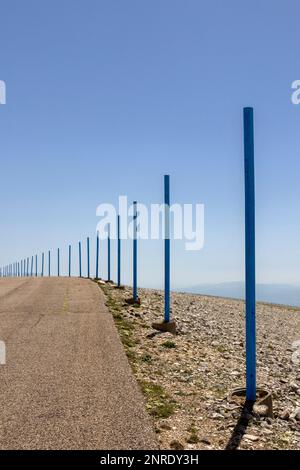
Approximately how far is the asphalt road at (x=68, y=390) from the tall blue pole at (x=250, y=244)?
226cm

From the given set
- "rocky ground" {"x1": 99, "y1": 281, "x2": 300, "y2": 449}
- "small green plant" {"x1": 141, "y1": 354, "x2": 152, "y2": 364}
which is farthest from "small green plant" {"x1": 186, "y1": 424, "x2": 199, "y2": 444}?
"small green plant" {"x1": 141, "y1": 354, "x2": 152, "y2": 364}

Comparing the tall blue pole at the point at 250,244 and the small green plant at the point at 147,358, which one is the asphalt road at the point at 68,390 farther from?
the tall blue pole at the point at 250,244

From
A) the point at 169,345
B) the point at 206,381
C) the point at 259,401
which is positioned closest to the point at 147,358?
the point at 206,381

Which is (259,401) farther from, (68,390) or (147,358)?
(147,358)

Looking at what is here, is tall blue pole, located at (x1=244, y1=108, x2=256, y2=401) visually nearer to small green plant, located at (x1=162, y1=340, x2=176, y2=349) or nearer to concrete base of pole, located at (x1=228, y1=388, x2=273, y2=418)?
concrete base of pole, located at (x1=228, y1=388, x2=273, y2=418)

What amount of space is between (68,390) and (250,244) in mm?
4591

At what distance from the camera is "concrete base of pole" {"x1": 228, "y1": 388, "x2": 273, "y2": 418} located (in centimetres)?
947

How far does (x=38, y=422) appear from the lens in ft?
27.3

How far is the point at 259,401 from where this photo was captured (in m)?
9.82

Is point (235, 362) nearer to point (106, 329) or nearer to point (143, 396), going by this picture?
point (106, 329)

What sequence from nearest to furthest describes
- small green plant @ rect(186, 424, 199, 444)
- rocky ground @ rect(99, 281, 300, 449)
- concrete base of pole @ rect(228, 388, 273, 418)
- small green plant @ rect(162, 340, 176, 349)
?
small green plant @ rect(186, 424, 199, 444) < rocky ground @ rect(99, 281, 300, 449) < concrete base of pole @ rect(228, 388, 273, 418) < small green plant @ rect(162, 340, 176, 349)

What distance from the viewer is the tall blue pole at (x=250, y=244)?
983 cm

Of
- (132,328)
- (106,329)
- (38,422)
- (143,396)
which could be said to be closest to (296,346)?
(132,328)

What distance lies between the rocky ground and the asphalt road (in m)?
0.48
